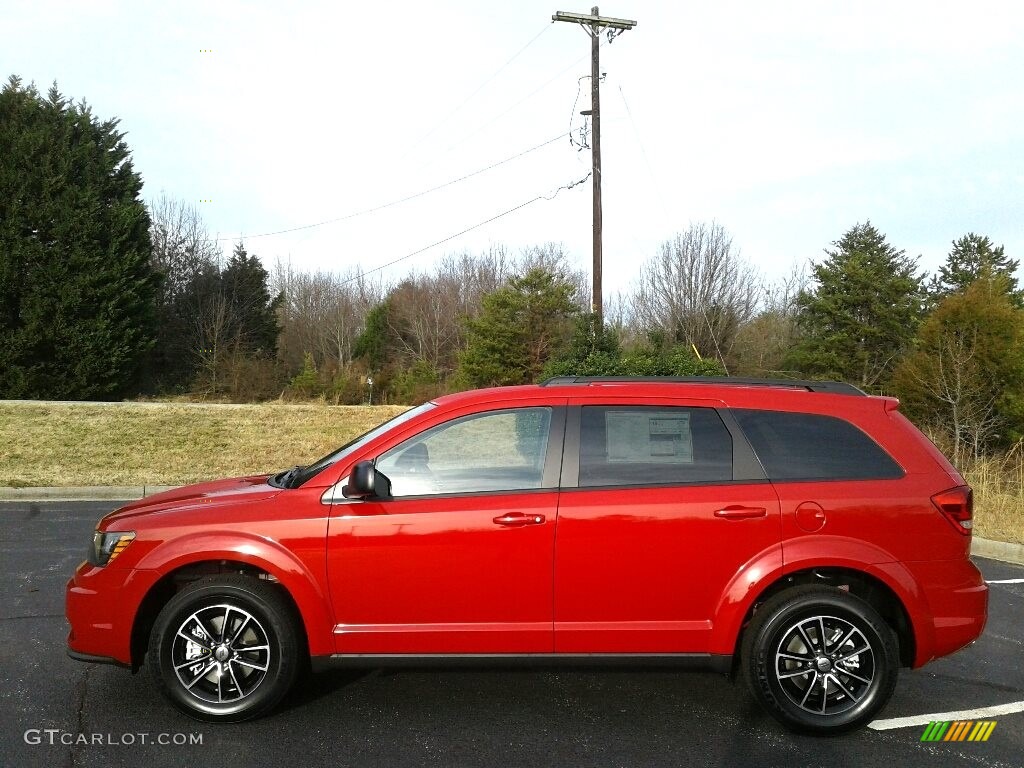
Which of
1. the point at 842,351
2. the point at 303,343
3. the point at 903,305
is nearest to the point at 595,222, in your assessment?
the point at 842,351

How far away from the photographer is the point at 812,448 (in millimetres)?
4250

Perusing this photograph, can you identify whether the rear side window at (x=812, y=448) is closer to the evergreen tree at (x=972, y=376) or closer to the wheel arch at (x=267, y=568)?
the wheel arch at (x=267, y=568)

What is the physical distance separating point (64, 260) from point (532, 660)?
27525 millimetres

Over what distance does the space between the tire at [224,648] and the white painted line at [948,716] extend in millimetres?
2976

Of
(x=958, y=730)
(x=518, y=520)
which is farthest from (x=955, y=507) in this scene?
(x=518, y=520)

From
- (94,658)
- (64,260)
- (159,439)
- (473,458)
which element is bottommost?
(94,658)

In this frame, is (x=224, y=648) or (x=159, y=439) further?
(x=159, y=439)

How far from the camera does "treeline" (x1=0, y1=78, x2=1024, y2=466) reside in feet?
84.0

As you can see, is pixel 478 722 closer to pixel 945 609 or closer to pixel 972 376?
pixel 945 609

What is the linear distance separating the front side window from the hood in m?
0.69

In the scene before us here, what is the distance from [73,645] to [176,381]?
1265 inches

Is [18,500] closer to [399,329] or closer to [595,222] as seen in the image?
[595,222]

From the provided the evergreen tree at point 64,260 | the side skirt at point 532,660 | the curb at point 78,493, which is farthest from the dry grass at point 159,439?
the side skirt at point 532,660

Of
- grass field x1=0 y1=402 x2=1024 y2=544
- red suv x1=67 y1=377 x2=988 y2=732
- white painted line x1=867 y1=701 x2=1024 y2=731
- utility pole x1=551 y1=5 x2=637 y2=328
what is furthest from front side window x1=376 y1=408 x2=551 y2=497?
utility pole x1=551 y1=5 x2=637 y2=328
